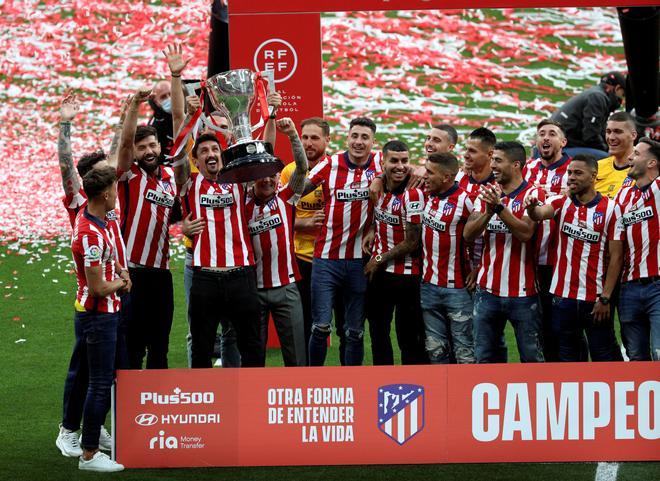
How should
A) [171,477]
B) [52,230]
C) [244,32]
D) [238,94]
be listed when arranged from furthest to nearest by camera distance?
[52,230]
[244,32]
[238,94]
[171,477]

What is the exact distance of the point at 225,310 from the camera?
23.7 feet

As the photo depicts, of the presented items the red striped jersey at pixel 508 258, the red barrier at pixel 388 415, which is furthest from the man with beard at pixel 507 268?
the red barrier at pixel 388 415

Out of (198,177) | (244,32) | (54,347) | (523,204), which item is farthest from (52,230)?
(523,204)

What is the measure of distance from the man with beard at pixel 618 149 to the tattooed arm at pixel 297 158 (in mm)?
2252

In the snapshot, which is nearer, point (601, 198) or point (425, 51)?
point (601, 198)

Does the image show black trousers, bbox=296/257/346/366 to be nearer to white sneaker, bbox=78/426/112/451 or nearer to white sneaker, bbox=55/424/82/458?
white sneaker, bbox=78/426/112/451

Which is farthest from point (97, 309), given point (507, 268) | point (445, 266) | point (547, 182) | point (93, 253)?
point (547, 182)

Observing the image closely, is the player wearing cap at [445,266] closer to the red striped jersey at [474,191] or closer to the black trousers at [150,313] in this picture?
the red striped jersey at [474,191]

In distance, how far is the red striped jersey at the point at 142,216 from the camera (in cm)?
764

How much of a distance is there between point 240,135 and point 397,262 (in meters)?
1.48

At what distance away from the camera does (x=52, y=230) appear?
1402cm

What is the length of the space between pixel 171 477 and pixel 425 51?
1315 centimetres

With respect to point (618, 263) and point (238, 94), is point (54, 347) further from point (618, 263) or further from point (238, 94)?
point (618, 263)

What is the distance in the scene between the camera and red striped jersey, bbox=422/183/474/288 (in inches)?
299
